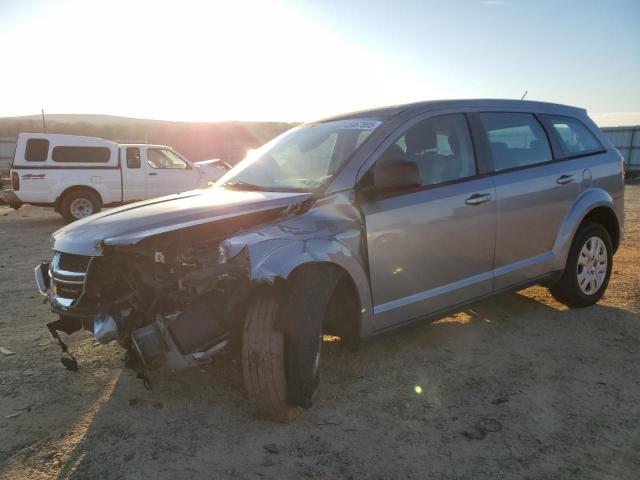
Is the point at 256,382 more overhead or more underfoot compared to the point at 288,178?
more underfoot

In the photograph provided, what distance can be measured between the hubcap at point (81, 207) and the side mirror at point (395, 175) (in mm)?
10648

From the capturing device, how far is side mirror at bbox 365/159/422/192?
10.2ft

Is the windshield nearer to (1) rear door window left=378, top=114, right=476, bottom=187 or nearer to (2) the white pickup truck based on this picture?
(1) rear door window left=378, top=114, right=476, bottom=187

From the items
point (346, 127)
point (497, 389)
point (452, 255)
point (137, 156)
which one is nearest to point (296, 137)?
point (346, 127)

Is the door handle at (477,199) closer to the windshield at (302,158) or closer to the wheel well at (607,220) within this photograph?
the windshield at (302,158)

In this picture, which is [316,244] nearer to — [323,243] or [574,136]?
[323,243]

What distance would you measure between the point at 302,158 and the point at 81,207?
10.2 meters

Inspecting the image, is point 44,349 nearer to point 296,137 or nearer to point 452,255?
point 296,137

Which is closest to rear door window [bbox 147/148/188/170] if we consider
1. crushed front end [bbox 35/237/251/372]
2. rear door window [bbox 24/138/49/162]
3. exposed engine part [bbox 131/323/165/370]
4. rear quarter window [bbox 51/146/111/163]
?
rear quarter window [bbox 51/146/111/163]

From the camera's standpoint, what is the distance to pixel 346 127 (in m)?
3.75

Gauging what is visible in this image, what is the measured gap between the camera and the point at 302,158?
12.4ft

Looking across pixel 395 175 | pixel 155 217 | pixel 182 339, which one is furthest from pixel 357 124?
pixel 182 339

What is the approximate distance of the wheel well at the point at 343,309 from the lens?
3.07 meters

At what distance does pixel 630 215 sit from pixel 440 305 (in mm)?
9698
